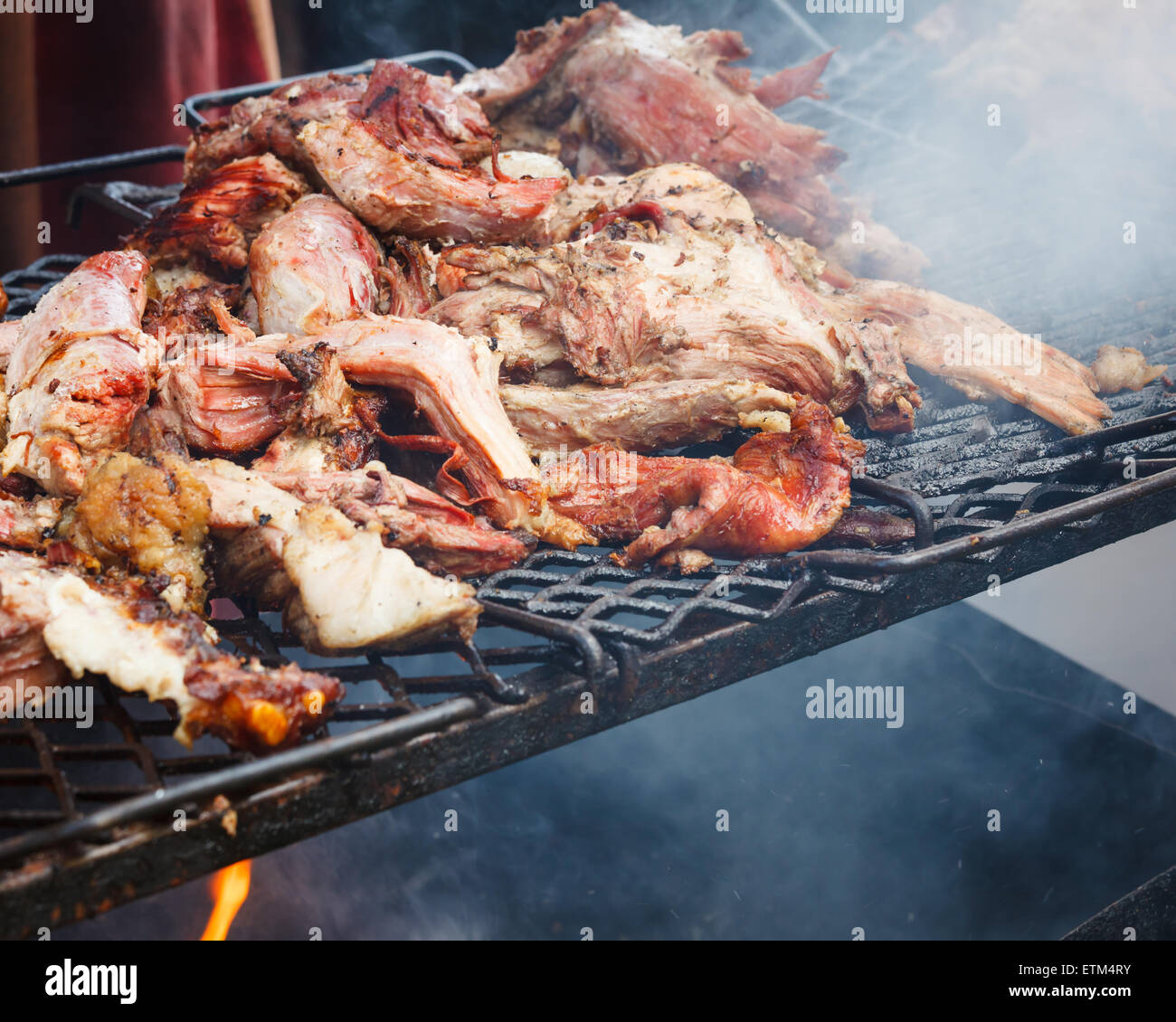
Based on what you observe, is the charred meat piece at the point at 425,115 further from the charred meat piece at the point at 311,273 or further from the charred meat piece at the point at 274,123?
the charred meat piece at the point at 311,273

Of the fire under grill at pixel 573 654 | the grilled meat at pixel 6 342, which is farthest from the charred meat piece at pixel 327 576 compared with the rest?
the grilled meat at pixel 6 342

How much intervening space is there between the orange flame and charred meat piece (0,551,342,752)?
1752mm

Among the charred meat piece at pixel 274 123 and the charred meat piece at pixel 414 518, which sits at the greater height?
the charred meat piece at pixel 274 123

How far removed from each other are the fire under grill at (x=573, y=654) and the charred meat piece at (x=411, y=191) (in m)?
1.04

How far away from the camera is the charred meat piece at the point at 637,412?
2.65 m

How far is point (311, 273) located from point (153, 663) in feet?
4.66

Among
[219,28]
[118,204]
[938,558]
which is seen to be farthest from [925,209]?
[219,28]

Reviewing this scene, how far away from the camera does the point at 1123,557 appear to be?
17.5ft

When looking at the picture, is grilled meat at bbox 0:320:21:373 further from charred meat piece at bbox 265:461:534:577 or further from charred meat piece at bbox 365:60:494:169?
charred meat piece at bbox 365:60:494:169

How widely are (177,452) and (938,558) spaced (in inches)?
74.3

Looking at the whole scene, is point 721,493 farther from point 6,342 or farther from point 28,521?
point 6,342

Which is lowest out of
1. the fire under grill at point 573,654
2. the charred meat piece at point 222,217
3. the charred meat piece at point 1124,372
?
the fire under grill at point 573,654

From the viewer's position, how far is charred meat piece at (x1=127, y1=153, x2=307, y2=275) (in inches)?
124

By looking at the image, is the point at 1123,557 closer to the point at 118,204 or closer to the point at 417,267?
the point at 417,267
